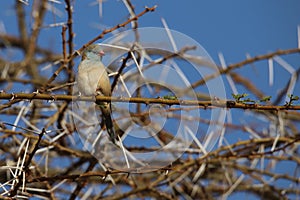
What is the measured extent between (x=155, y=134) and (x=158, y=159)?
322 millimetres

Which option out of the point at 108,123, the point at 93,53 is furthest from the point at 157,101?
the point at 93,53

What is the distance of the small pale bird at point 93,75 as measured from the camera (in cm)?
331

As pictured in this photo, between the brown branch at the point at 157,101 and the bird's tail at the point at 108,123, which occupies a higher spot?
the brown branch at the point at 157,101

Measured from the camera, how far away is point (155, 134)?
342cm

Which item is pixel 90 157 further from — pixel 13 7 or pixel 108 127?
pixel 13 7

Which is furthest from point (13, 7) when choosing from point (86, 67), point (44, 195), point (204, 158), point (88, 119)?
point (204, 158)

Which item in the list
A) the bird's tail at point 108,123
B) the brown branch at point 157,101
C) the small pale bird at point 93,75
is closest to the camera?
the brown branch at point 157,101

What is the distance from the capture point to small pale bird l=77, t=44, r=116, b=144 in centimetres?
331

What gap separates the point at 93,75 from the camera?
355cm

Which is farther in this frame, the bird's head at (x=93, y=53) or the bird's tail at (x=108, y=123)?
the bird's head at (x=93, y=53)

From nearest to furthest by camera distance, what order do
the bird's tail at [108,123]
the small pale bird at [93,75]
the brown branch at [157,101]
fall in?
the brown branch at [157,101] → the bird's tail at [108,123] → the small pale bird at [93,75]

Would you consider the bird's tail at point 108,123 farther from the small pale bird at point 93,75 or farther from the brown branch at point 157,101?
the brown branch at point 157,101

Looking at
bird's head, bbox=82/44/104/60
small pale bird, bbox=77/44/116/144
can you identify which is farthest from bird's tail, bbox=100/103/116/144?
bird's head, bbox=82/44/104/60

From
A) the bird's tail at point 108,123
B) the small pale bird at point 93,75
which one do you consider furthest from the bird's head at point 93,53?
the bird's tail at point 108,123
